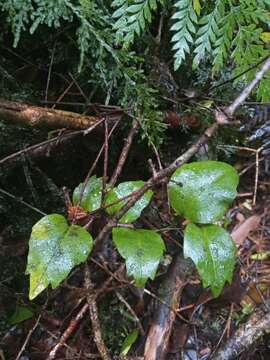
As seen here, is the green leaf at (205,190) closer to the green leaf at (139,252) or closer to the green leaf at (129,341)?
the green leaf at (139,252)

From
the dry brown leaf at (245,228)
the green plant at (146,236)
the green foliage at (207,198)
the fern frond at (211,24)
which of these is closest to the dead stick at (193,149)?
the green plant at (146,236)

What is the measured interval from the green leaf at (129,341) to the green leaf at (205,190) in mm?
556

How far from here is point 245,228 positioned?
1953 millimetres

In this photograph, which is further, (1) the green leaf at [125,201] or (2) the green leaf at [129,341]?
(2) the green leaf at [129,341]

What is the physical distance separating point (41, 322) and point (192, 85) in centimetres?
108

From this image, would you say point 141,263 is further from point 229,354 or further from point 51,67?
point 51,67

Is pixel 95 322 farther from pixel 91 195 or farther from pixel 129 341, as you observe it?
pixel 91 195

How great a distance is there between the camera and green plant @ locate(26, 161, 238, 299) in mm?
1203

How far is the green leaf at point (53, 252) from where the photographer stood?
119 centimetres

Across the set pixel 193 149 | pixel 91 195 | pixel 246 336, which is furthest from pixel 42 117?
pixel 246 336

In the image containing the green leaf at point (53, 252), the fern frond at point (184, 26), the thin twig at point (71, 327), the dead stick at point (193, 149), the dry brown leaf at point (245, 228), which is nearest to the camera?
the dead stick at point (193, 149)

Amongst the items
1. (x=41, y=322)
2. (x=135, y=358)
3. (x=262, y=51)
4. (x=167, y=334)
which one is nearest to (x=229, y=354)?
(x=167, y=334)

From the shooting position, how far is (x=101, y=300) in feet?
5.54

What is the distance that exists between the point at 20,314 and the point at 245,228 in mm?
1025
